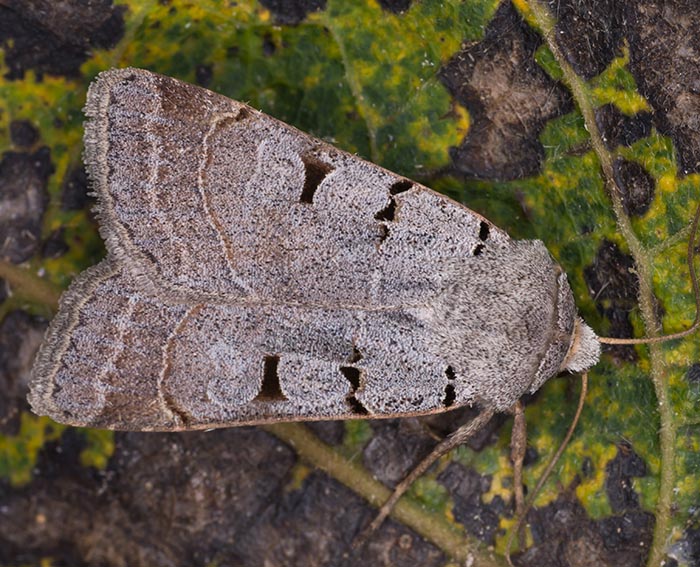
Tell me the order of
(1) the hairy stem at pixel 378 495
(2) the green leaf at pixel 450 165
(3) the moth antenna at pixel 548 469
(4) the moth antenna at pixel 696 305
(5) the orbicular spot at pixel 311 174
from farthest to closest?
(1) the hairy stem at pixel 378 495
(3) the moth antenna at pixel 548 469
(5) the orbicular spot at pixel 311 174
(2) the green leaf at pixel 450 165
(4) the moth antenna at pixel 696 305

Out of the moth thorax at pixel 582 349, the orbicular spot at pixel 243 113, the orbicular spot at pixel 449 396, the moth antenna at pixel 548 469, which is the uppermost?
the orbicular spot at pixel 243 113

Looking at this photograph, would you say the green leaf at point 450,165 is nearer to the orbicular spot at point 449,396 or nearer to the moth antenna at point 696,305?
the moth antenna at point 696,305

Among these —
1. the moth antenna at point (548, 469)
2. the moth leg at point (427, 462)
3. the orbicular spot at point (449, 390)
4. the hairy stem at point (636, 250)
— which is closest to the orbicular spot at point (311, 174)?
the orbicular spot at point (449, 390)

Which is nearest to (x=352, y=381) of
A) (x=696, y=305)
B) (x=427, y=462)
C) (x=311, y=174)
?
(x=427, y=462)

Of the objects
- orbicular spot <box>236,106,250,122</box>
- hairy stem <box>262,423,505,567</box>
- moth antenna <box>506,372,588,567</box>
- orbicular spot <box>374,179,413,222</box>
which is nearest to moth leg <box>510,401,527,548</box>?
moth antenna <box>506,372,588,567</box>

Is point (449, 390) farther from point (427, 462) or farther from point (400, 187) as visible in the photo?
point (400, 187)

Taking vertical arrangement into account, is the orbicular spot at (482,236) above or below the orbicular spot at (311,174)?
below

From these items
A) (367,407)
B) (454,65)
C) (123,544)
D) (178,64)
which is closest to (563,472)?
(367,407)

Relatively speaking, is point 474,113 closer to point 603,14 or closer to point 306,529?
point 603,14
